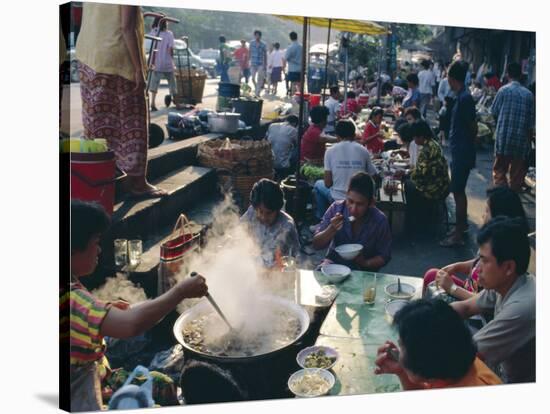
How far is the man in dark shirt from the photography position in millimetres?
6484

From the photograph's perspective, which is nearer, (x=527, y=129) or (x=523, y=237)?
(x=523, y=237)

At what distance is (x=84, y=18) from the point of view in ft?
14.0

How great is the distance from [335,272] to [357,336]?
804 mm

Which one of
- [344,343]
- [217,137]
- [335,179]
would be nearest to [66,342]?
[344,343]

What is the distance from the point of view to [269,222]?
14.7ft

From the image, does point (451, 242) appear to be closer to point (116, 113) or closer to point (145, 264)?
point (145, 264)

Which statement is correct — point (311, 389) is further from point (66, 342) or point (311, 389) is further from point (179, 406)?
point (66, 342)

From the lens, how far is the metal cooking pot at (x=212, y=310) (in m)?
2.95

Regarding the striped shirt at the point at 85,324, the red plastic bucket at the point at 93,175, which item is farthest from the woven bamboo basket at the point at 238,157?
the striped shirt at the point at 85,324

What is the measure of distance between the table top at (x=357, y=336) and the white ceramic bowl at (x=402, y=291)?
1.8 inches

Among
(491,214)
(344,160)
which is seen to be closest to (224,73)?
(344,160)

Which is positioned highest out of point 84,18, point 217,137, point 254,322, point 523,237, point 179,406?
point 84,18

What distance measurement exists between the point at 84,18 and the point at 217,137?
163 inches

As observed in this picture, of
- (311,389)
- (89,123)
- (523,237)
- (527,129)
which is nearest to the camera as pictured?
(311,389)
